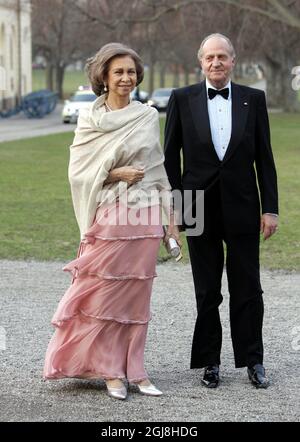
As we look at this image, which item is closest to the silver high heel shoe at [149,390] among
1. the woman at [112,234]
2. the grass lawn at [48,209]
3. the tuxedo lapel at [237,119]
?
the woman at [112,234]

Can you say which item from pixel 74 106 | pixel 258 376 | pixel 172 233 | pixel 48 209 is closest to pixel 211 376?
pixel 258 376

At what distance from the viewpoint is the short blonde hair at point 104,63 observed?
5.32 metres

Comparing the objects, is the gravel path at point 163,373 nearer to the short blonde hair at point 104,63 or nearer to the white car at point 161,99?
the short blonde hair at point 104,63

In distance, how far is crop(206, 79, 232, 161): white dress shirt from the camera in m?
5.54

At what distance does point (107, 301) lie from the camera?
5426 mm

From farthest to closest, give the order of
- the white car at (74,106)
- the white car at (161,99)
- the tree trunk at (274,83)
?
1. the tree trunk at (274,83)
2. the white car at (161,99)
3. the white car at (74,106)

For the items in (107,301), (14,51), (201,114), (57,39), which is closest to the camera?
(107,301)

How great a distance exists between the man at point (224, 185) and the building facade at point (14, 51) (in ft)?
150

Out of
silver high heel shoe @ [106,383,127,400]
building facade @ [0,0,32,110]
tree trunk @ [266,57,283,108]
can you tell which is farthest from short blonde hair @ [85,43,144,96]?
tree trunk @ [266,57,283,108]

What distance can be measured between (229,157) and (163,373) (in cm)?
147

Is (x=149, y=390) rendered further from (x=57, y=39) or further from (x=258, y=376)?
(x=57, y=39)

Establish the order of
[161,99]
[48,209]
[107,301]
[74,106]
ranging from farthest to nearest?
[161,99]
[74,106]
[48,209]
[107,301]

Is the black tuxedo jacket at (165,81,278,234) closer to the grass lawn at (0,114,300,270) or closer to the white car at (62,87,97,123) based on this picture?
the grass lawn at (0,114,300,270)

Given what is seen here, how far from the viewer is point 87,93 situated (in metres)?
46.4
